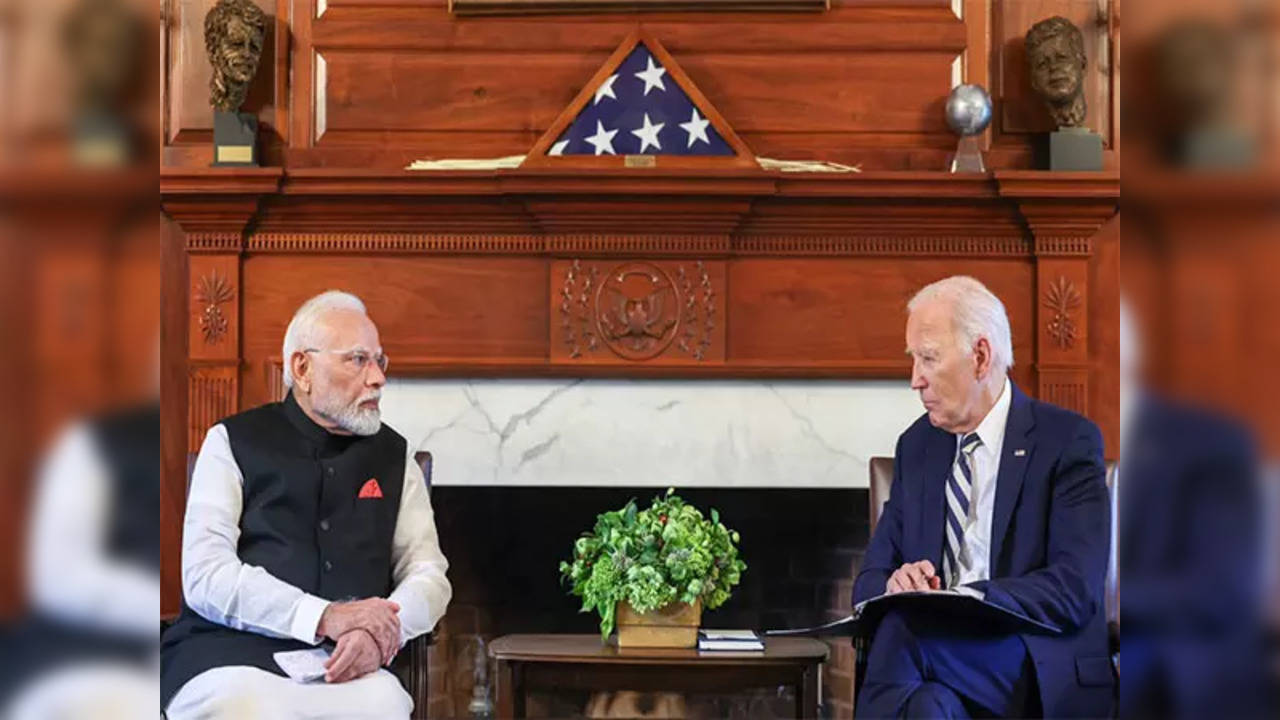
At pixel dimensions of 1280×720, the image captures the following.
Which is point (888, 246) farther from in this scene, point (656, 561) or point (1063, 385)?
point (656, 561)

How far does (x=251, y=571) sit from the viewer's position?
2.48 meters

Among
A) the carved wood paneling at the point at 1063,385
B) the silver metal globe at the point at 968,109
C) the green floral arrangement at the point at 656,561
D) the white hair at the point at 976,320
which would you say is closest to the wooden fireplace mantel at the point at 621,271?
the carved wood paneling at the point at 1063,385

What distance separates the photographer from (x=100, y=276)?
0.92 feet

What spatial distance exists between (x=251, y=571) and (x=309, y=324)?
519 mm

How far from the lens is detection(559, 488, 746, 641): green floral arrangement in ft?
9.60

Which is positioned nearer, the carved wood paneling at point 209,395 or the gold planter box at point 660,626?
the gold planter box at point 660,626

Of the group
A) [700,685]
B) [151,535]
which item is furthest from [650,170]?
[151,535]

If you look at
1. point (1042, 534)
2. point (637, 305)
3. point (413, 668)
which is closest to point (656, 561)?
point (413, 668)

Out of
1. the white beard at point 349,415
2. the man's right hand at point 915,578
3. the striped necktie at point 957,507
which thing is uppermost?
the white beard at point 349,415

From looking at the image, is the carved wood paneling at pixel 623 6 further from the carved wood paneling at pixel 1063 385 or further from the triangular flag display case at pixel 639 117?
the carved wood paneling at pixel 1063 385

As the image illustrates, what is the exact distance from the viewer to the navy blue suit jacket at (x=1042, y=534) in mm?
2125

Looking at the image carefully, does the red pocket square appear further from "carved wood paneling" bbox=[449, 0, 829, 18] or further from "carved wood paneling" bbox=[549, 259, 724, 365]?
"carved wood paneling" bbox=[449, 0, 829, 18]

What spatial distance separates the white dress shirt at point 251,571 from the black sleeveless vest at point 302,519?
0.10 ft

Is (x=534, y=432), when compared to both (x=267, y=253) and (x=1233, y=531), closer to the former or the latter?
(x=267, y=253)
